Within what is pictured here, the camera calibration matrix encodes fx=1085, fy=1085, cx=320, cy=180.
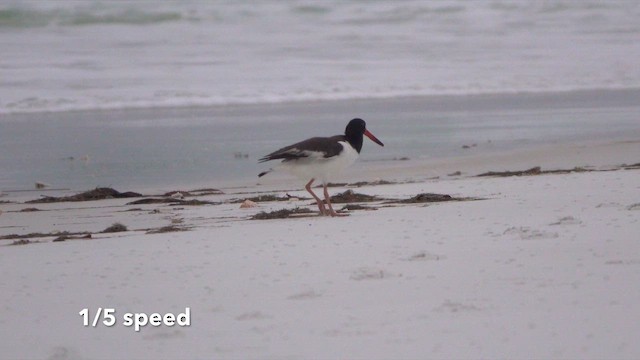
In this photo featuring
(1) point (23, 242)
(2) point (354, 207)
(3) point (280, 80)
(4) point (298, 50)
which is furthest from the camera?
(4) point (298, 50)

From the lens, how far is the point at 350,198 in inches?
315

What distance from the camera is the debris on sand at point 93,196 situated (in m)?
8.79

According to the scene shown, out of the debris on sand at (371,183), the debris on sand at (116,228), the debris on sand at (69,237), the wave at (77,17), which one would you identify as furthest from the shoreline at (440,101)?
the debris on sand at (69,237)

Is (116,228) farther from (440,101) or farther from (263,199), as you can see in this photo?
(440,101)

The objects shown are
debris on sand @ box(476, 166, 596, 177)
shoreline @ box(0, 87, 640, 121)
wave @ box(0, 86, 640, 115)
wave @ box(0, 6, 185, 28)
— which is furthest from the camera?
wave @ box(0, 6, 185, 28)

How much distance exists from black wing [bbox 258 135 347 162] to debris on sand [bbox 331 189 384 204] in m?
0.61

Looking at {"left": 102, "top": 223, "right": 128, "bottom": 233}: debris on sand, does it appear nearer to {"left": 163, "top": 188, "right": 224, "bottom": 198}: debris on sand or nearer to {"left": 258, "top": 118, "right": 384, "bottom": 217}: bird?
{"left": 258, "top": 118, "right": 384, "bottom": 217}: bird

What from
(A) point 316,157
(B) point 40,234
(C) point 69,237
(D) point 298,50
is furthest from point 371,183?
(D) point 298,50

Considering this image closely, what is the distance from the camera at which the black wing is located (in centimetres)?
727

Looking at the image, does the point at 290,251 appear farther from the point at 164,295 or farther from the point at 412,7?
the point at 412,7

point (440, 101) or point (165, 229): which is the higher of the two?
point (440, 101)

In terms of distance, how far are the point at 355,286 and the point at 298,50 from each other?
18738mm

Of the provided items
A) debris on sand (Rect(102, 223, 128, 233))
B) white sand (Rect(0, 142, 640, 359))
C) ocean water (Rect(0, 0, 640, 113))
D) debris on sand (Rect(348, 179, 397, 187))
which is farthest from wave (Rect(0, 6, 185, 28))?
white sand (Rect(0, 142, 640, 359))

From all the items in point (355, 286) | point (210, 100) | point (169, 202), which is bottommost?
point (355, 286)
